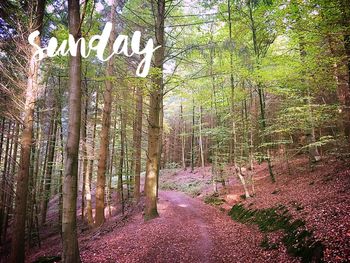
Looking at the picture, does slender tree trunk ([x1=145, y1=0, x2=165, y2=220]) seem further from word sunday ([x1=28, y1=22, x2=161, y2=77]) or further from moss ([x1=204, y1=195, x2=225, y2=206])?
moss ([x1=204, y1=195, x2=225, y2=206])

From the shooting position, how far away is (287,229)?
746 cm

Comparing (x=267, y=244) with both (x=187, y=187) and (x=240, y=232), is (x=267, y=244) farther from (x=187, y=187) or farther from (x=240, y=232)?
(x=187, y=187)

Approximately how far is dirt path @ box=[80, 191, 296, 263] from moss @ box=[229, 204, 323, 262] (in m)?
0.42

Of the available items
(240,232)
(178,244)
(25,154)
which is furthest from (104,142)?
(240,232)

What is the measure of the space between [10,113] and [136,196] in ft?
33.7

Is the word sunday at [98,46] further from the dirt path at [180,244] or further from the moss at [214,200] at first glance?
the moss at [214,200]

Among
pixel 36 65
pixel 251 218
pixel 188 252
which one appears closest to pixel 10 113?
pixel 36 65

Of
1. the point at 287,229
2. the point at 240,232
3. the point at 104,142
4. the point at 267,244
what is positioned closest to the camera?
the point at 267,244

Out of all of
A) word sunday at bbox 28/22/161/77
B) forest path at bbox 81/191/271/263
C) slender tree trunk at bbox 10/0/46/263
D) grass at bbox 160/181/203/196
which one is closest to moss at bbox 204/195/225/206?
grass at bbox 160/181/203/196

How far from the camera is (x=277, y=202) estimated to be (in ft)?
34.0

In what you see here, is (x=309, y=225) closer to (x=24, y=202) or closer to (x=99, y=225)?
(x=24, y=202)

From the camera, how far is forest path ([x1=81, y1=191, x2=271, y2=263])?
706 cm

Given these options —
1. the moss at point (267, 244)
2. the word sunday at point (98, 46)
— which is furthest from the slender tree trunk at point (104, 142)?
the moss at point (267, 244)

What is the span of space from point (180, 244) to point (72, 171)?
4527 millimetres
